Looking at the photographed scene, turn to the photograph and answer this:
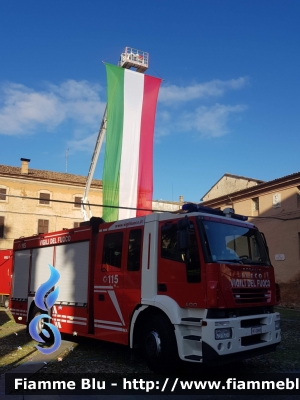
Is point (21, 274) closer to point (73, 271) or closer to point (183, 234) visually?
point (73, 271)

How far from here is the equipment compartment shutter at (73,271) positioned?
8609mm

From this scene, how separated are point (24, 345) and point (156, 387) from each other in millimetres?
4629

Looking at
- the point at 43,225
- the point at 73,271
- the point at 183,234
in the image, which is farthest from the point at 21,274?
the point at 43,225

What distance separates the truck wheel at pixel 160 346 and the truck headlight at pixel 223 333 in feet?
2.62

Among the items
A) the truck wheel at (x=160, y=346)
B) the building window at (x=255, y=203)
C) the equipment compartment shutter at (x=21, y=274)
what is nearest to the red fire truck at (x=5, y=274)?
the equipment compartment shutter at (x=21, y=274)

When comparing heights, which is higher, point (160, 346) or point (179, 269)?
point (179, 269)

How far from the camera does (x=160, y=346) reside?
6.53 m

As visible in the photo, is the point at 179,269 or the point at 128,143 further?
the point at 128,143

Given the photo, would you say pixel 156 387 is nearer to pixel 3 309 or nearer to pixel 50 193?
pixel 3 309

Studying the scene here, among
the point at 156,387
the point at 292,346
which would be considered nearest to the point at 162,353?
the point at 156,387

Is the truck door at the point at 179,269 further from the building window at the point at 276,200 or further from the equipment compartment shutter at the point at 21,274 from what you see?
the building window at the point at 276,200

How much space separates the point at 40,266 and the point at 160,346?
4.82 meters

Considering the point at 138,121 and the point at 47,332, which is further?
the point at 138,121

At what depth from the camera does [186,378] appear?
21.9ft
